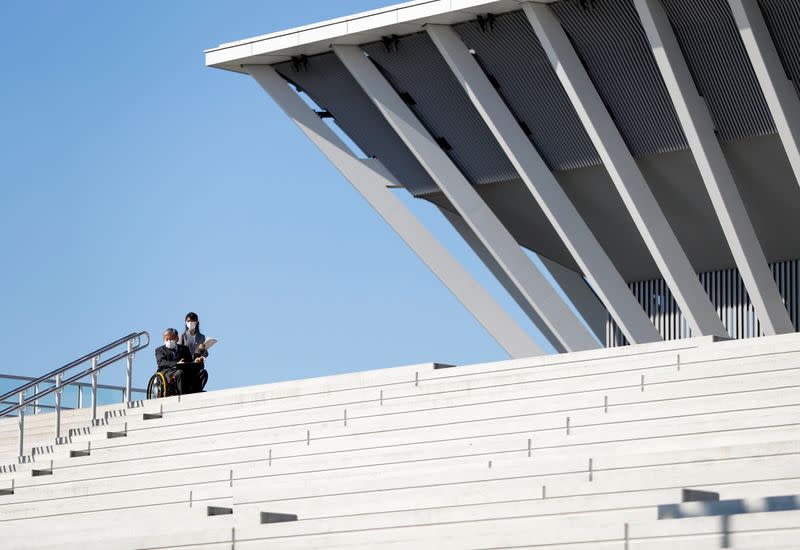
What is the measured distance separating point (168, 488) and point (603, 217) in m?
10.7

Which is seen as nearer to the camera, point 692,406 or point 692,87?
point 692,406

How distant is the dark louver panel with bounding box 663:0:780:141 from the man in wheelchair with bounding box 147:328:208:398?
7.99m

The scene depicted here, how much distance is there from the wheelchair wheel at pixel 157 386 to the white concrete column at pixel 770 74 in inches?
351

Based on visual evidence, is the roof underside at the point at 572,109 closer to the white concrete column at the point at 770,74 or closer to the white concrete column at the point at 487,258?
the white concrete column at the point at 770,74

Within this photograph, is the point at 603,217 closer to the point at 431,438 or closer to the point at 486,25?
the point at 486,25

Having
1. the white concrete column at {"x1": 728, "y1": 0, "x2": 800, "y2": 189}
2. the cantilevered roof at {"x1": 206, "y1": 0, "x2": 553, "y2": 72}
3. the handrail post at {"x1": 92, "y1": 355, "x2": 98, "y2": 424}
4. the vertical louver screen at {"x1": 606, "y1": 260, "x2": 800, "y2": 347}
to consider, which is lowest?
the handrail post at {"x1": 92, "y1": 355, "x2": 98, "y2": 424}

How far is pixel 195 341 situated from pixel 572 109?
21.9 ft

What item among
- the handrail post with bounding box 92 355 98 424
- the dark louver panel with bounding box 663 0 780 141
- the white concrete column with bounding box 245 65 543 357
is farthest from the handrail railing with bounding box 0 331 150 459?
the dark louver panel with bounding box 663 0 780 141

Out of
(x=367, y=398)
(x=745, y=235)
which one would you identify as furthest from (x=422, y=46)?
(x=367, y=398)

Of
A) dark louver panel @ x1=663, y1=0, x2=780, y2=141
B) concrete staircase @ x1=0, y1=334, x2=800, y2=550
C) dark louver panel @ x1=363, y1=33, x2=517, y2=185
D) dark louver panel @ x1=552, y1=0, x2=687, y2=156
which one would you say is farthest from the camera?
dark louver panel @ x1=363, y1=33, x2=517, y2=185

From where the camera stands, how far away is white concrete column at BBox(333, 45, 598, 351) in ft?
70.8

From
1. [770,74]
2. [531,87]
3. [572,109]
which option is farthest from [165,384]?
[770,74]

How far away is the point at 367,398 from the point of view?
16.4 metres

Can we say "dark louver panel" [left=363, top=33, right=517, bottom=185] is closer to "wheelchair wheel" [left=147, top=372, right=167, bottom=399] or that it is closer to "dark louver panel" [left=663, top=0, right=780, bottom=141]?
"dark louver panel" [left=663, top=0, right=780, bottom=141]
